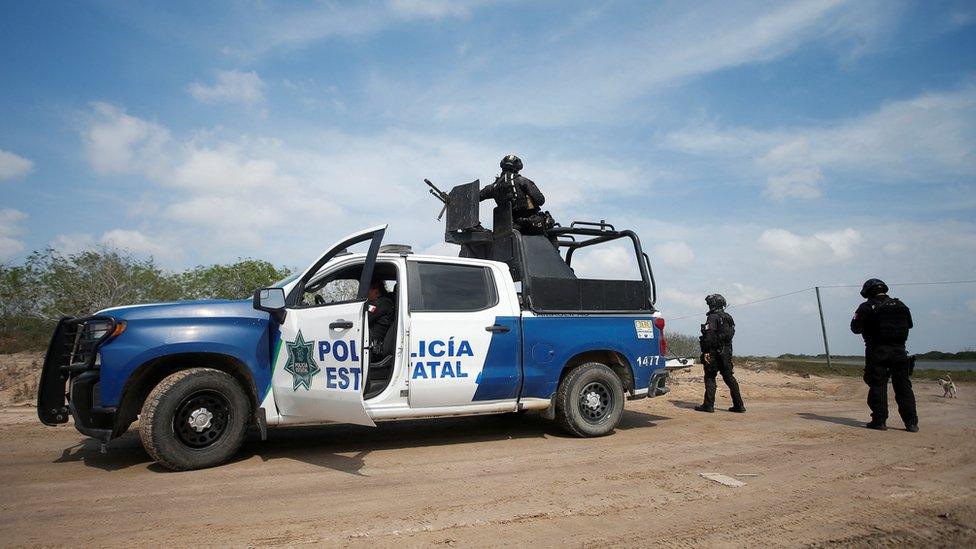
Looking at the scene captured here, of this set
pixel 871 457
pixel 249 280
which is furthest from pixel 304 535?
pixel 249 280

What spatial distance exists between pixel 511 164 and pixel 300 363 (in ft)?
13.9

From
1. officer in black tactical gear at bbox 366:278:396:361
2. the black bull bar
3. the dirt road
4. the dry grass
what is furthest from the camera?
the dry grass

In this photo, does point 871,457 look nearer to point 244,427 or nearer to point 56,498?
point 244,427

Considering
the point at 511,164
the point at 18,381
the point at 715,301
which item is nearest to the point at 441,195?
the point at 511,164

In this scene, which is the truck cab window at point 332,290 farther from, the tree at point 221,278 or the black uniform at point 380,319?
the tree at point 221,278

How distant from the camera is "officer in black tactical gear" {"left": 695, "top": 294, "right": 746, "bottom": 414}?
8.57 meters

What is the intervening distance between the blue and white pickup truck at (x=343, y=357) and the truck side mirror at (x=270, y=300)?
1 cm

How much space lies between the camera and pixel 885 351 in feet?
24.0

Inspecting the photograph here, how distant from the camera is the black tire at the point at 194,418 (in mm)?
4605

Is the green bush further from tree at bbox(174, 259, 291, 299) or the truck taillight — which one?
the truck taillight

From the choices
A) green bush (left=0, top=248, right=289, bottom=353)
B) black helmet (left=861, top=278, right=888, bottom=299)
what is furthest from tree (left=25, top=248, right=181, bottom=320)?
black helmet (left=861, top=278, right=888, bottom=299)

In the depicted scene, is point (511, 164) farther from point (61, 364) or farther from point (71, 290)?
point (71, 290)

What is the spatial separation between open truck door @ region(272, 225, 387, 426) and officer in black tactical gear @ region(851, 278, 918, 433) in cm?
677

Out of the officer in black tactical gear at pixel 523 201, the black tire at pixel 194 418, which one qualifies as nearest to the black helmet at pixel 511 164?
the officer in black tactical gear at pixel 523 201
